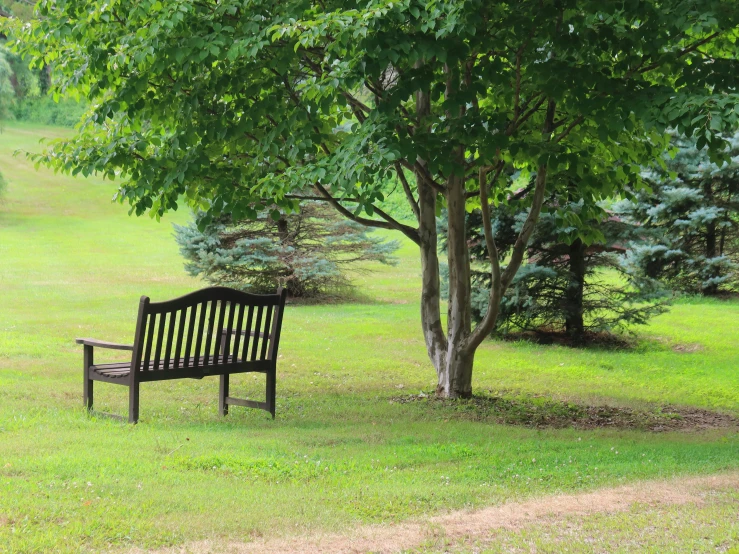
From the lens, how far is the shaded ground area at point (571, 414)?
8898 mm

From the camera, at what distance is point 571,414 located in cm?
948

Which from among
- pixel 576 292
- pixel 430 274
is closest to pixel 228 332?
pixel 430 274

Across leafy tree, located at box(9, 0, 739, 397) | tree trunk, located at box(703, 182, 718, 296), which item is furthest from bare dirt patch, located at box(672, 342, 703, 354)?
leafy tree, located at box(9, 0, 739, 397)

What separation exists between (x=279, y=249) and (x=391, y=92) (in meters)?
14.5

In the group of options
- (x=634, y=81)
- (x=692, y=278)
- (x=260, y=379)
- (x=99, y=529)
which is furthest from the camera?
(x=692, y=278)

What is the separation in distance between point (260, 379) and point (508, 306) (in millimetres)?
5728

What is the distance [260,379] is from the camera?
11.3 m

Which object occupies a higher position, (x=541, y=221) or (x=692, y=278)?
(x=541, y=221)

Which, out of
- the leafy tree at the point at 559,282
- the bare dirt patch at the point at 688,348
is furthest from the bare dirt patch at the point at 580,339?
the bare dirt patch at the point at 688,348

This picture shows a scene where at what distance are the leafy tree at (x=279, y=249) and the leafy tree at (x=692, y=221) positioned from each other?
672 cm

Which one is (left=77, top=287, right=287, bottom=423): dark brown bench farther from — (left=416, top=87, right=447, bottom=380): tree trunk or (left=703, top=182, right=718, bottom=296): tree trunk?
(left=703, top=182, right=718, bottom=296): tree trunk

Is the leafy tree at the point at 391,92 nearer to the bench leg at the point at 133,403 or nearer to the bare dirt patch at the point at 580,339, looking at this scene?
the bench leg at the point at 133,403

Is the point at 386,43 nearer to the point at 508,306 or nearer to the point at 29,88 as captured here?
the point at 508,306

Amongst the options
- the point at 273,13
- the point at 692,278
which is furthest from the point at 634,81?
the point at 692,278
